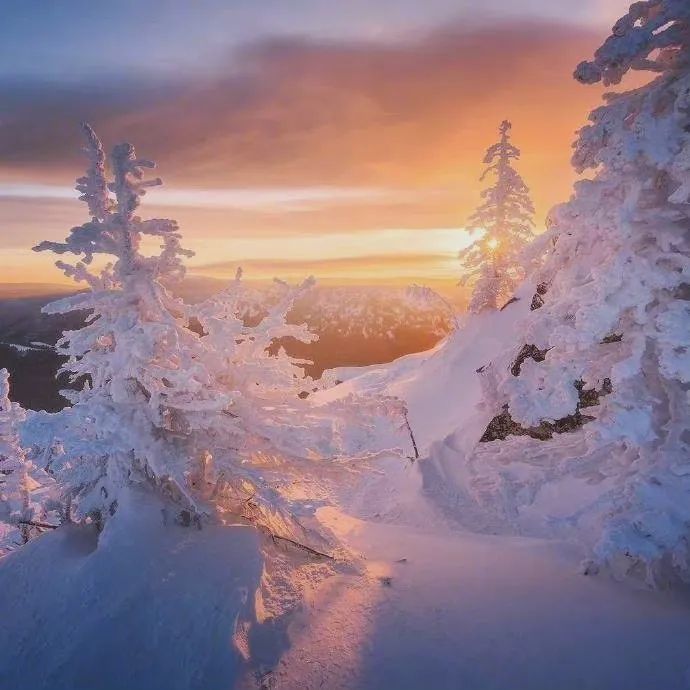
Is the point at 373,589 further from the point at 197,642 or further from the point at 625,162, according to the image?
the point at 625,162

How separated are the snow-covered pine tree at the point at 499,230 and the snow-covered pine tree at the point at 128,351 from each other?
25661 mm

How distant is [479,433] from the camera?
16.5 m

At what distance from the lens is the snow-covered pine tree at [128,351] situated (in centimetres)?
760

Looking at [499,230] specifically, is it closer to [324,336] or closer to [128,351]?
[128,351]

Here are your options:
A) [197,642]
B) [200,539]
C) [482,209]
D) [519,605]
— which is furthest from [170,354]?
[482,209]

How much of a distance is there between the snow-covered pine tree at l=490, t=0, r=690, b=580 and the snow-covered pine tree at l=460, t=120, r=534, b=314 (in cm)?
2354

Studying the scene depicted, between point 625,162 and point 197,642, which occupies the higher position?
point 625,162

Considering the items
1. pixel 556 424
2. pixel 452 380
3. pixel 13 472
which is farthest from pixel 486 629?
pixel 13 472

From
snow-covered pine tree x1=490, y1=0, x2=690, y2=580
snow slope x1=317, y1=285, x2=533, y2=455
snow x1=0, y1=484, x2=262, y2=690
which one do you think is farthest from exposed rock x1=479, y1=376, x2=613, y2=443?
snow x1=0, y1=484, x2=262, y2=690

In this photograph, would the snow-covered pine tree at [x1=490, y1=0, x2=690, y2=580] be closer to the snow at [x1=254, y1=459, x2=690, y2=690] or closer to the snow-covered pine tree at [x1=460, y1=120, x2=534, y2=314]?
the snow at [x1=254, y1=459, x2=690, y2=690]

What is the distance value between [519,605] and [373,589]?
2654mm

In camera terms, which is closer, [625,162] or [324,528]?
[625,162]

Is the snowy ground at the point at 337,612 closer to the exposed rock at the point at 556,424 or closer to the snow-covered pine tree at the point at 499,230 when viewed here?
the exposed rock at the point at 556,424

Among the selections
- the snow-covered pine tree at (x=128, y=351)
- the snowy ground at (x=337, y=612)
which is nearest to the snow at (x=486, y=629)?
the snowy ground at (x=337, y=612)
